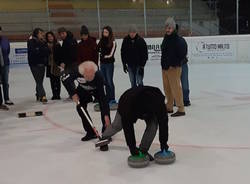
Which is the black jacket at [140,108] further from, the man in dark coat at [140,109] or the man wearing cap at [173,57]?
the man wearing cap at [173,57]

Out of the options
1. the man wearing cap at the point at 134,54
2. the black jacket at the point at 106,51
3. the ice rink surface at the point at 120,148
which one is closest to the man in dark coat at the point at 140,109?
the ice rink surface at the point at 120,148

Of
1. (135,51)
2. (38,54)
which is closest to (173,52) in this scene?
(135,51)

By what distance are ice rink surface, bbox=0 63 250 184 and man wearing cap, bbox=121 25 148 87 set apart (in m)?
0.87

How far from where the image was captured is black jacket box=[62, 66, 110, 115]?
12.9 feet

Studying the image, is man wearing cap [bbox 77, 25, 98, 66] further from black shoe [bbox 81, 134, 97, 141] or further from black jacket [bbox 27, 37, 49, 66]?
black shoe [bbox 81, 134, 97, 141]

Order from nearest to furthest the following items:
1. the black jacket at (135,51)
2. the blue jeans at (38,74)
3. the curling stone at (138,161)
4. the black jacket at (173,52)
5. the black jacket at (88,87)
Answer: the curling stone at (138,161), the black jacket at (88,87), the black jacket at (173,52), the black jacket at (135,51), the blue jeans at (38,74)

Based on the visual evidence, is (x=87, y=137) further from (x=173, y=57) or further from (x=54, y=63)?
(x=54, y=63)

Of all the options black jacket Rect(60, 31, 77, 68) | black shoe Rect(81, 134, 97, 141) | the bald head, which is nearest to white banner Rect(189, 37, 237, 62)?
black jacket Rect(60, 31, 77, 68)

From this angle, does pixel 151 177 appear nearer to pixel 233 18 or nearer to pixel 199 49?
pixel 199 49

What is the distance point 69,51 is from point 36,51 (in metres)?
0.56

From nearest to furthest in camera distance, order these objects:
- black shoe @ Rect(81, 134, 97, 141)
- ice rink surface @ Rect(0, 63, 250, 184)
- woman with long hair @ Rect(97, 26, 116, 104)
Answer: ice rink surface @ Rect(0, 63, 250, 184) < black shoe @ Rect(81, 134, 97, 141) < woman with long hair @ Rect(97, 26, 116, 104)

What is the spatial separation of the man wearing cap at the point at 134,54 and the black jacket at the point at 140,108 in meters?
2.61

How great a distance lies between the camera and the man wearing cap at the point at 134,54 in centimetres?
600

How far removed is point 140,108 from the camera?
10.9 feet
